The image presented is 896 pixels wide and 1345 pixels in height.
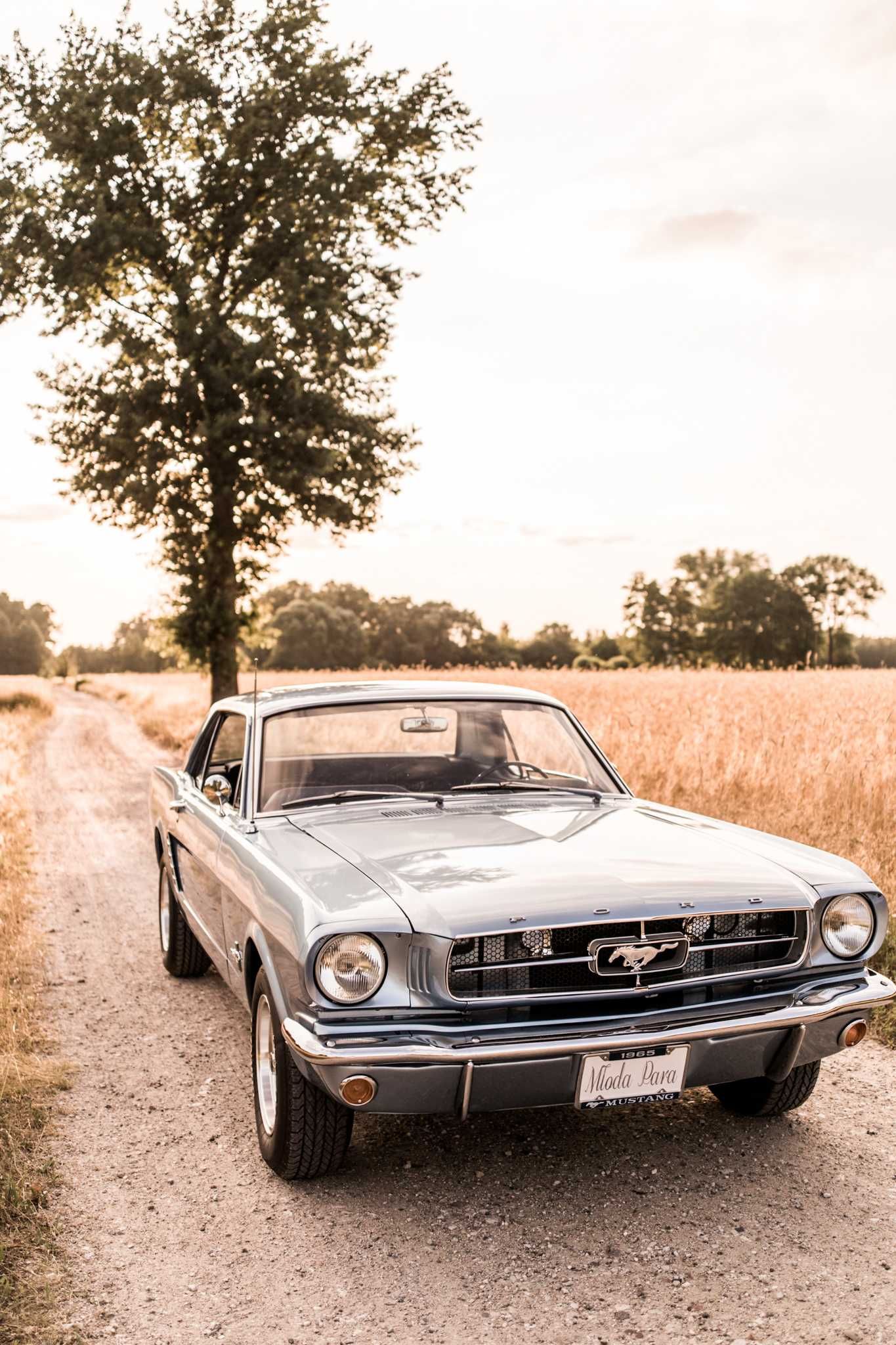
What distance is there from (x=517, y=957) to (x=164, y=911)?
3.75 meters

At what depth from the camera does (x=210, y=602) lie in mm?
20359

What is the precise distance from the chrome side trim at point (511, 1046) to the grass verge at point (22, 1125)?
92 cm

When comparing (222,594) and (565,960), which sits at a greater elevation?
(222,594)

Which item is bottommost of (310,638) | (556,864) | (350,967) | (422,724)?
(350,967)

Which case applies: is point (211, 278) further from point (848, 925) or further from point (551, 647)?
point (551, 647)

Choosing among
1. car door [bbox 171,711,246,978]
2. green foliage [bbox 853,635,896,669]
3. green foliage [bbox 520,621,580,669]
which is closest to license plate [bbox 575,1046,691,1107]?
car door [bbox 171,711,246,978]

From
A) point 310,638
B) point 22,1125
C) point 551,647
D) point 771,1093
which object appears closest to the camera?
Answer: point 771,1093

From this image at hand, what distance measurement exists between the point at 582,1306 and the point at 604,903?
103 cm

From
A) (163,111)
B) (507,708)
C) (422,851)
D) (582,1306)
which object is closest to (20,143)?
(163,111)

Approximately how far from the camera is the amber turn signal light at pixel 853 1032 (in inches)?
148

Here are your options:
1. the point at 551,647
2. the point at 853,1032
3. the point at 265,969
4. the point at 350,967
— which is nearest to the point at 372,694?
the point at 265,969

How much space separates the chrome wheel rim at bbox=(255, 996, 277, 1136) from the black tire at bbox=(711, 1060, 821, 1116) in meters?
1.64

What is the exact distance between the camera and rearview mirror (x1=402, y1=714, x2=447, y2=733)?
5016 mm

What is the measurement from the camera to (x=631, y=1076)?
11.1 feet
